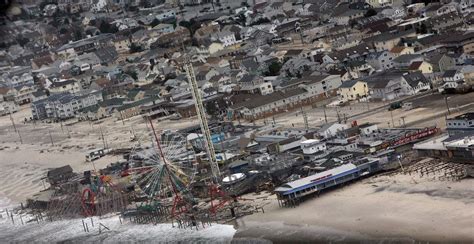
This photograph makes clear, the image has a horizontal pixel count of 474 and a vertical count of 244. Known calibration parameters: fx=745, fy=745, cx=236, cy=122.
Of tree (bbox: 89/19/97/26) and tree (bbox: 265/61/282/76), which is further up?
tree (bbox: 89/19/97/26)

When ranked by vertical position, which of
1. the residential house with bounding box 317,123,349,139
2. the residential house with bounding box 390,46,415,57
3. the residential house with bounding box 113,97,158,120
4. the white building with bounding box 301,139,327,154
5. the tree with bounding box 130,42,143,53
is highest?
the tree with bounding box 130,42,143,53

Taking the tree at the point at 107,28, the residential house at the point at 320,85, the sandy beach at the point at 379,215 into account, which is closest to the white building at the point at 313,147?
the sandy beach at the point at 379,215

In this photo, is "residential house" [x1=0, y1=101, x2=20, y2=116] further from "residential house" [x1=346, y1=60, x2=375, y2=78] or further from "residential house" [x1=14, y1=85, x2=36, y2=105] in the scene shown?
"residential house" [x1=346, y1=60, x2=375, y2=78]

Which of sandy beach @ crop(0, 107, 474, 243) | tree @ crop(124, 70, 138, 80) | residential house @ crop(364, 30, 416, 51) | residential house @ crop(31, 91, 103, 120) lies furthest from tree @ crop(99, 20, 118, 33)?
sandy beach @ crop(0, 107, 474, 243)

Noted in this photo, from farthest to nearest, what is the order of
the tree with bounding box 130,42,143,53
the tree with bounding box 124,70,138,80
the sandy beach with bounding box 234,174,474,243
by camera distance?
the tree with bounding box 130,42,143,53 → the tree with bounding box 124,70,138,80 → the sandy beach with bounding box 234,174,474,243

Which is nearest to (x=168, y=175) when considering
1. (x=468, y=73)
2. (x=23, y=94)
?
(x=468, y=73)

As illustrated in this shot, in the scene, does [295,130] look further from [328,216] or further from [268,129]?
[328,216]

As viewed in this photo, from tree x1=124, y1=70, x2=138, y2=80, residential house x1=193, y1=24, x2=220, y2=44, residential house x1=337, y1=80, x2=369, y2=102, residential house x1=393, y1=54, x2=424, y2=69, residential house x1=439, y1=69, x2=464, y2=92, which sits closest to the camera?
residential house x1=439, y1=69, x2=464, y2=92
